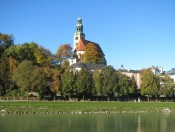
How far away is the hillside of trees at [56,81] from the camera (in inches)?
3051

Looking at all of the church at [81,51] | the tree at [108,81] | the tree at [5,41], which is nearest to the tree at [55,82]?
the tree at [108,81]

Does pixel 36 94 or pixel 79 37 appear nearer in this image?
pixel 36 94

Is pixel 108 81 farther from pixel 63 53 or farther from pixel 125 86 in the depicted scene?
pixel 63 53

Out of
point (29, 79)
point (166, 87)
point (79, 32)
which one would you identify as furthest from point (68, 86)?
point (79, 32)

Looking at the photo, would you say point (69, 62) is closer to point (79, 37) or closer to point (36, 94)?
point (79, 37)

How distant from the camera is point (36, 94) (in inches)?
3280

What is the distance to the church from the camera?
110200mm

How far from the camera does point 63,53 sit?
11719 centimetres

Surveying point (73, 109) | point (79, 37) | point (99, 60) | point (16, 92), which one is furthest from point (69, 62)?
point (73, 109)

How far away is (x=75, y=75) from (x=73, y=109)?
3322 cm

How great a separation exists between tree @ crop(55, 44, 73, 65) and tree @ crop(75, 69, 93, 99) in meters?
28.3

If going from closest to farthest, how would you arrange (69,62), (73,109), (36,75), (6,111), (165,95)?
1. (6,111)
2. (73,109)
3. (36,75)
4. (165,95)
5. (69,62)

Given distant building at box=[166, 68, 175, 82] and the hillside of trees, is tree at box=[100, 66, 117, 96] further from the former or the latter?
distant building at box=[166, 68, 175, 82]

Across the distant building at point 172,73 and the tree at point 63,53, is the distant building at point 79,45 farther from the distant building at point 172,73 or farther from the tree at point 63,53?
the distant building at point 172,73
